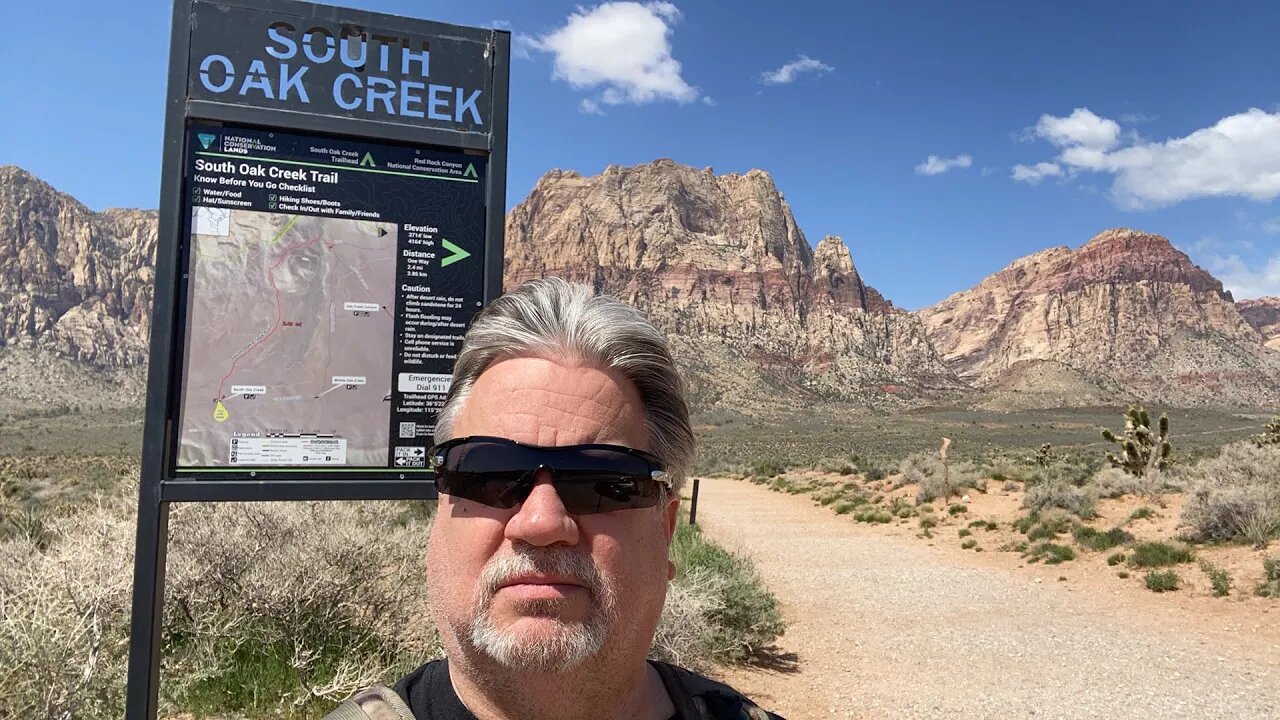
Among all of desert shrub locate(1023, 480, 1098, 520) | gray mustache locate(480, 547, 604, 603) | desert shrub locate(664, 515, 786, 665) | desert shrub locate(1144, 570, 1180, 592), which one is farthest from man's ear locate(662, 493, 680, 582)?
desert shrub locate(1023, 480, 1098, 520)

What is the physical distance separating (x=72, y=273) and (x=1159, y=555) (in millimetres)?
152348

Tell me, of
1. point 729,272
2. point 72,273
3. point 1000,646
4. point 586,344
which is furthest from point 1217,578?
point 72,273

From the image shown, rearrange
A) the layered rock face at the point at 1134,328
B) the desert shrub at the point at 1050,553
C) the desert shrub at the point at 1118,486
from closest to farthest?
the desert shrub at the point at 1050,553, the desert shrub at the point at 1118,486, the layered rock face at the point at 1134,328

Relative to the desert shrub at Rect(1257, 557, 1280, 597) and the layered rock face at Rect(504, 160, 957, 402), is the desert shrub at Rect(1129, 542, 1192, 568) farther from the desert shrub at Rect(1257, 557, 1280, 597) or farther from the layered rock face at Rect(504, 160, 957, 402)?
the layered rock face at Rect(504, 160, 957, 402)

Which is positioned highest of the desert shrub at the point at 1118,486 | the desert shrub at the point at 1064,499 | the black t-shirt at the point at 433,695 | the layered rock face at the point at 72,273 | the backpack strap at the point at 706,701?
the layered rock face at the point at 72,273

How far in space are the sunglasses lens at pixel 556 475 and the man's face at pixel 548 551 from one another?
0.02 meters

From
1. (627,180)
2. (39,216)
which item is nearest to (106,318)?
(39,216)

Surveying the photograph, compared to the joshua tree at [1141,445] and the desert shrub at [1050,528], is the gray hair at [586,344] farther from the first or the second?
the joshua tree at [1141,445]

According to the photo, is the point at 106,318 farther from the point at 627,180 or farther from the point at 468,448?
the point at 468,448

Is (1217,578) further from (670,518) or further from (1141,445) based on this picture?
(1141,445)

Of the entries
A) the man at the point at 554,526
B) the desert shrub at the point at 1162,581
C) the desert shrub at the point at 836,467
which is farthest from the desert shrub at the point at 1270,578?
the desert shrub at the point at 836,467

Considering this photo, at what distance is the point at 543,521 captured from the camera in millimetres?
1393

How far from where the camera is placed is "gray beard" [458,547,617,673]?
1.39 m

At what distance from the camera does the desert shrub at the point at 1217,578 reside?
10.3 m
